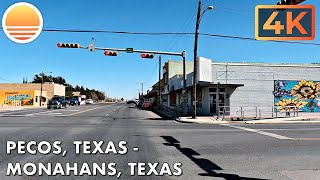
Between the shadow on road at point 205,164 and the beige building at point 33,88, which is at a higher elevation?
the beige building at point 33,88

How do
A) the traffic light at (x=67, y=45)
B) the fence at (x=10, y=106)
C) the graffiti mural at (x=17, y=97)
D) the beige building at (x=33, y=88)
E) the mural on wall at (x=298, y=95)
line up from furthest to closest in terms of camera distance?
the beige building at (x=33, y=88) → the graffiti mural at (x=17, y=97) → the fence at (x=10, y=106) → the mural on wall at (x=298, y=95) → the traffic light at (x=67, y=45)

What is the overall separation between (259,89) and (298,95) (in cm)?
440

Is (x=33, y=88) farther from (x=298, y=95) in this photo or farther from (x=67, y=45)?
(x=298, y=95)

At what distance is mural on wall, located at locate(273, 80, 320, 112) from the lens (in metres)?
34.8

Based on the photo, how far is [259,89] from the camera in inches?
1353

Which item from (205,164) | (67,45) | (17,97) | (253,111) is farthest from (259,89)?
(17,97)

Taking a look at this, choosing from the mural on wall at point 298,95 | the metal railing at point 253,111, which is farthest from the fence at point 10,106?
the mural on wall at point 298,95

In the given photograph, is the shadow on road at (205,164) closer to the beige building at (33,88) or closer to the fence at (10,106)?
the fence at (10,106)

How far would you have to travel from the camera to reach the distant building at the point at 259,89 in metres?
33.6

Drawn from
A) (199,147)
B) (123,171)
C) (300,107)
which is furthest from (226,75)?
(123,171)

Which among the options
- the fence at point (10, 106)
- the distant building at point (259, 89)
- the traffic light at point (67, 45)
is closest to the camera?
the traffic light at point (67, 45)

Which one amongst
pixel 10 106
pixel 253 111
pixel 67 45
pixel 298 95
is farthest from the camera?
pixel 10 106

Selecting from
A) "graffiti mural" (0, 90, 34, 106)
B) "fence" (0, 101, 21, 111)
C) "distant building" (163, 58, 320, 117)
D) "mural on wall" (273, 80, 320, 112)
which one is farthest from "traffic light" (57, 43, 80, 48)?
"graffiti mural" (0, 90, 34, 106)

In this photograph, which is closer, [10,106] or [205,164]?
[205,164]
